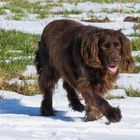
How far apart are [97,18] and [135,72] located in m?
8.13

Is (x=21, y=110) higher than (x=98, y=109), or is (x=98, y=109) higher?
(x=98, y=109)

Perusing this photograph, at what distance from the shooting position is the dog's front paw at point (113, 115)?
5.96 m

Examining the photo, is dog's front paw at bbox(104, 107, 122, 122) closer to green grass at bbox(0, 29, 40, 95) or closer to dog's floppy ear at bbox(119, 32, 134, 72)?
A: dog's floppy ear at bbox(119, 32, 134, 72)

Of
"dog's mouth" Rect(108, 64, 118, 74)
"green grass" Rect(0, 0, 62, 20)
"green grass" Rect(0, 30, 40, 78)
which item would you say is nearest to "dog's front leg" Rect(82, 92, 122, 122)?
"dog's mouth" Rect(108, 64, 118, 74)

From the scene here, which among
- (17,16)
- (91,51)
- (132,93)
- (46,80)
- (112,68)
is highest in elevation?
(91,51)

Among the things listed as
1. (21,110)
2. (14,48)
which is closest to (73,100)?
(21,110)

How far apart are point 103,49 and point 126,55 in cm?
35

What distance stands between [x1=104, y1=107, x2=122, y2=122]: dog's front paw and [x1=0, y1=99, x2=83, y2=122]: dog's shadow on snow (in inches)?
32.3

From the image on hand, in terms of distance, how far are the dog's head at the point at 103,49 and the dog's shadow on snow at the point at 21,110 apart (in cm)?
85

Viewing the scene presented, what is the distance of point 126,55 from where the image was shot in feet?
21.4

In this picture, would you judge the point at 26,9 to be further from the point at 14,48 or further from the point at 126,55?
the point at 126,55

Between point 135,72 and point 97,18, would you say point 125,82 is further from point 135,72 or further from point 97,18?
point 97,18

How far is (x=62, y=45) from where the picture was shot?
6.94m

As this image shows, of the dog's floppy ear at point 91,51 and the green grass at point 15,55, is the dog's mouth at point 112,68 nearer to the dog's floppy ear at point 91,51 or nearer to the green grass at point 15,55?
the dog's floppy ear at point 91,51
